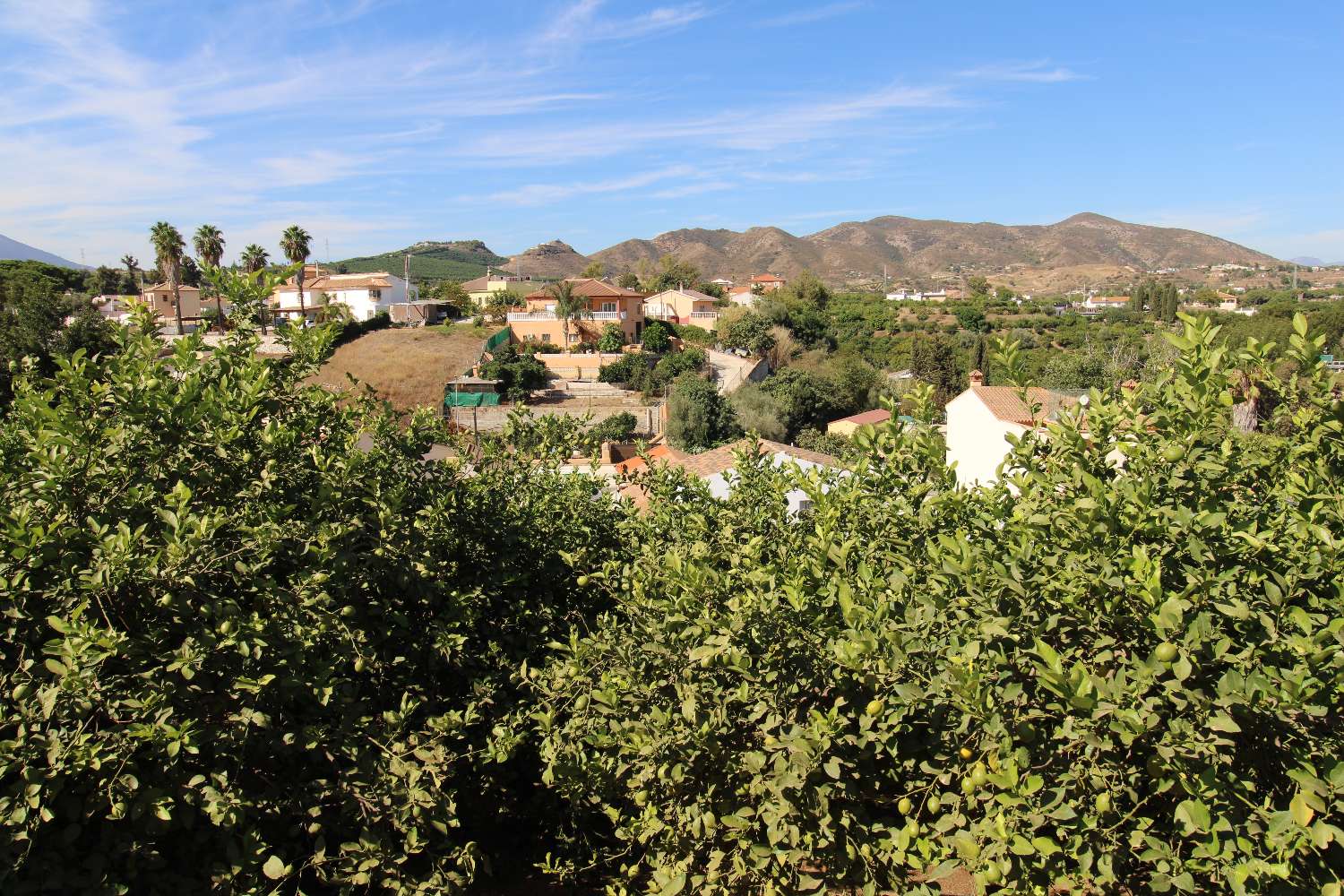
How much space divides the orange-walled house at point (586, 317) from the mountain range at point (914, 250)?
3639 inches

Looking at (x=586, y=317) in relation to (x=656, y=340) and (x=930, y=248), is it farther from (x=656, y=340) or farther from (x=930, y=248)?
(x=930, y=248)

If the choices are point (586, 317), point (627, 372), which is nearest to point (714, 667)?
point (627, 372)

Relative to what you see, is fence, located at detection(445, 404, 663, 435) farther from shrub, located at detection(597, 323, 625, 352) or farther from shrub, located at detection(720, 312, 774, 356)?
shrub, located at detection(720, 312, 774, 356)

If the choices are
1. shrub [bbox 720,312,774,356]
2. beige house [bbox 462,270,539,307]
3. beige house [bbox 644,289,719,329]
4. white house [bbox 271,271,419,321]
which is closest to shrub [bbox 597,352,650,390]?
shrub [bbox 720,312,774,356]

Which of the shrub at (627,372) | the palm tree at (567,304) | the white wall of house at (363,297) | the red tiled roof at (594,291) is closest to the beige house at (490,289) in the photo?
the white wall of house at (363,297)

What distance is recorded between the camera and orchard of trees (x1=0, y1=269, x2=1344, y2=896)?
3135 millimetres

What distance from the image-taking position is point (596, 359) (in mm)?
47094

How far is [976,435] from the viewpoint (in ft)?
63.8

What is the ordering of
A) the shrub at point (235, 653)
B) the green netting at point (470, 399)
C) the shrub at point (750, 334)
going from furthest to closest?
the shrub at point (750, 334) < the green netting at point (470, 399) < the shrub at point (235, 653)

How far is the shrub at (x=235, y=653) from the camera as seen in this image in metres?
3.45

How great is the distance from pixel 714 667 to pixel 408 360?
44.5 m

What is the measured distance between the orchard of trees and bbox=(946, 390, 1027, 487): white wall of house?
47.4 feet

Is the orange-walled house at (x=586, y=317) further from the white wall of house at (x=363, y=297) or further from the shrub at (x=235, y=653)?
the shrub at (x=235, y=653)

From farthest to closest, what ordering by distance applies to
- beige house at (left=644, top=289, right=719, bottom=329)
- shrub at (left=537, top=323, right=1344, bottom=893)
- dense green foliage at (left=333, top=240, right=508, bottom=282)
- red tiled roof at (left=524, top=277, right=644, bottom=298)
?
dense green foliage at (left=333, top=240, right=508, bottom=282) < beige house at (left=644, top=289, right=719, bottom=329) < red tiled roof at (left=524, top=277, right=644, bottom=298) < shrub at (left=537, top=323, right=1344, bottom=893)
